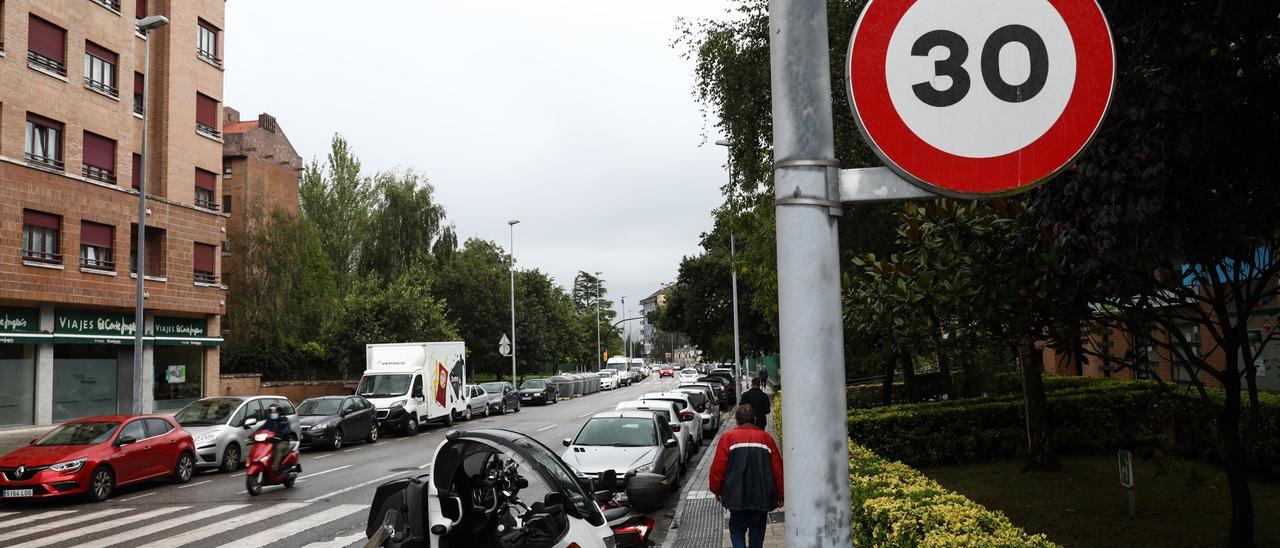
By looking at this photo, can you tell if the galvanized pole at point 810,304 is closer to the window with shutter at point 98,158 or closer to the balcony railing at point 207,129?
the window with shutter at point 98,158

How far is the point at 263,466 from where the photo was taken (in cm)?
1552

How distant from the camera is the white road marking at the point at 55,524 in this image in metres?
11.9

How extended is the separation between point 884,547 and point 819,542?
4300 millimetres

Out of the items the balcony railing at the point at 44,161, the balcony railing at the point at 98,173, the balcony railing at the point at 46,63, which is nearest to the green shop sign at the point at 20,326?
the balcony railing at the point at 44,161

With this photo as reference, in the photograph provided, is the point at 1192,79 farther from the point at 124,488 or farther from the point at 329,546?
the point at 124,488

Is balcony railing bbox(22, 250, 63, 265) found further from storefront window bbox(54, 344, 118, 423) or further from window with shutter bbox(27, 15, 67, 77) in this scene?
window with shutter bbox(27, 15, 67, 77)

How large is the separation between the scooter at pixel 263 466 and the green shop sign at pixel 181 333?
60.4ft

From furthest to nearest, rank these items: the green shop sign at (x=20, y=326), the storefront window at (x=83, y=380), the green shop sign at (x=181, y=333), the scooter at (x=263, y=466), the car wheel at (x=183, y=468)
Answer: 1. the green shop sign at (x=181, y=333)
2. the storefront window at (x=83, y=380)
3. the green shop sign at (x=20, y=326)
4. the car wheel at (x=183, y=468)
5. the scooter at (x=263, y=466)

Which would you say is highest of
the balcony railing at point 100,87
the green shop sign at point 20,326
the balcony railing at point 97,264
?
the balcony railing at point 100,87

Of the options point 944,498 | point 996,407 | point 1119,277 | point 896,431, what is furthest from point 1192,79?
point 996,407

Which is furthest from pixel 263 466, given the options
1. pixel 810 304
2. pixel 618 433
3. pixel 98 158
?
pixel 98 158

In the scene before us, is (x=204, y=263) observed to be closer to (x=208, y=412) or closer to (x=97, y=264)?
(x=97, y=264)

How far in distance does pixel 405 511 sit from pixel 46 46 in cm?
2733

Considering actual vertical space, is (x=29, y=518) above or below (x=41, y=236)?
below
